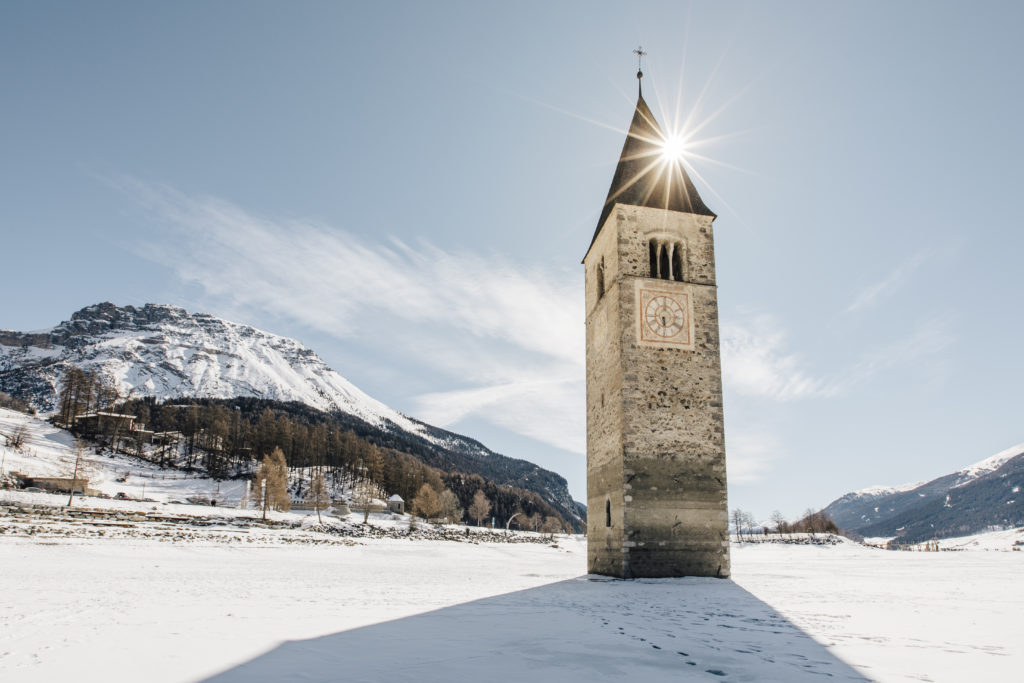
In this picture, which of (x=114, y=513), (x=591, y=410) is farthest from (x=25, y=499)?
(x=591, y=410)

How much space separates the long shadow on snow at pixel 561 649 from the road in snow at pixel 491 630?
33mm

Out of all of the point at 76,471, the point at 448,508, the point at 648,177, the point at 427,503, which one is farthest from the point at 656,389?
the point at 448,508

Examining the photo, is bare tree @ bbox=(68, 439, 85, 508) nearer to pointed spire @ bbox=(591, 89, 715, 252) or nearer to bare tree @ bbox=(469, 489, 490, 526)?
pointed spire @ bbox=(591, 89, 715, 252)

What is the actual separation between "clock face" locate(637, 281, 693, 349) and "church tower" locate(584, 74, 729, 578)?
4cm

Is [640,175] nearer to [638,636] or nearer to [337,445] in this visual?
[638,636]

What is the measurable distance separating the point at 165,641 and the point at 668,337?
1827cm

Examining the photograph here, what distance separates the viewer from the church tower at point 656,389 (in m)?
20.4

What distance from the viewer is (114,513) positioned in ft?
142

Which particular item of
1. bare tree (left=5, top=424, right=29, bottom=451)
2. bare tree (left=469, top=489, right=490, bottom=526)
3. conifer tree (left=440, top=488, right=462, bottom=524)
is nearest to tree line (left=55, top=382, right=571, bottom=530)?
conifer tree (left=440, top=488, right=462, bottom=524)

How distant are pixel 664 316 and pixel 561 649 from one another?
1652 centimetres

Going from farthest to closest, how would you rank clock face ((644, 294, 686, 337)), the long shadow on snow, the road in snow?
clock face ((644, 294, 686, 337)) < the road in snow < the long shadow on snow

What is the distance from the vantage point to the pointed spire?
24.6 meters

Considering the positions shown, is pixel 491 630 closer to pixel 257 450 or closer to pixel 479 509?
pixel 257 450

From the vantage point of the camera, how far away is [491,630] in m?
8.91
